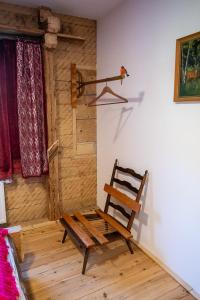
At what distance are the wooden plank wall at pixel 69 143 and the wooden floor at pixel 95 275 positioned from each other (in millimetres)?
532

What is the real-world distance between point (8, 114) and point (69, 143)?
2.64ft

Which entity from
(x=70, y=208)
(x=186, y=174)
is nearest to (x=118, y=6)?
(x=186, y=174)

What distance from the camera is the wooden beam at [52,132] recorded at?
8.86 feet

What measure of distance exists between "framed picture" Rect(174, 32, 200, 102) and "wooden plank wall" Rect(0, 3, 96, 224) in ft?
4.77

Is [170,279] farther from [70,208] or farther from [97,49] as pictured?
[97,49]

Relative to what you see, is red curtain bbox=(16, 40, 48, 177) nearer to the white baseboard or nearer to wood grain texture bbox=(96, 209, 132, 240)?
wood grain texture bbox=(96, 209, 132, 240)

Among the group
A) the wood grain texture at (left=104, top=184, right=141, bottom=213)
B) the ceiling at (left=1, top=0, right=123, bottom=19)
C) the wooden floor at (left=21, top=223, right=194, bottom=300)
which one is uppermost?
the ceiling at (left=1, top=0, right=123, bottom=19)

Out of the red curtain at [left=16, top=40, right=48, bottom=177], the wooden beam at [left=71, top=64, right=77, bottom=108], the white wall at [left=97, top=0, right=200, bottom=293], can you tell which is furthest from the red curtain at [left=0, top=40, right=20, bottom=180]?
the white wall at [left=97, top=0, right=200, bottom=293]

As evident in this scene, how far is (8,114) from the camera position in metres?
2.67

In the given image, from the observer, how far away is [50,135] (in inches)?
111

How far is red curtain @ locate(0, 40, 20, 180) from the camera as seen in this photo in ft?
8.39

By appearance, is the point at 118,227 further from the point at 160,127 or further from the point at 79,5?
the point at 79,5

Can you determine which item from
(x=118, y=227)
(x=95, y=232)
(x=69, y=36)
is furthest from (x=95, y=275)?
(x=69, y=36)

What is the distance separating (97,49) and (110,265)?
98.3 inches
